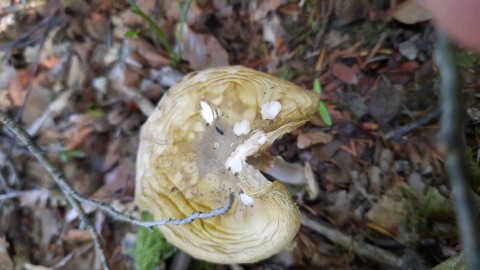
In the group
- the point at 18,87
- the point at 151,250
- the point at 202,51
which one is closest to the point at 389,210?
the point at 151,250

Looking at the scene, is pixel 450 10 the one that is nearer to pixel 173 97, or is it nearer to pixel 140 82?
pixel 173 97

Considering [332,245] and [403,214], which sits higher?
[403,214]

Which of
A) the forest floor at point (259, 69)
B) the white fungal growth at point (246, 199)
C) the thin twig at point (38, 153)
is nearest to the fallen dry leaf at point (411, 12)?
the forest floor at point (259, 69)

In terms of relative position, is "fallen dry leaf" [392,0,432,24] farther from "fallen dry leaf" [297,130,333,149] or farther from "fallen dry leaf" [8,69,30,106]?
"fallen dry leaf" [8,69,30,106]

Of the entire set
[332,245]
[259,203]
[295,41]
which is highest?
[295,41]

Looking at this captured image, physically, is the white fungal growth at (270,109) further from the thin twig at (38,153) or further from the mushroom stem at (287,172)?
the thin twig at (38,153)

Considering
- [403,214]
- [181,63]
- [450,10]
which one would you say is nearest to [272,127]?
[403,214]

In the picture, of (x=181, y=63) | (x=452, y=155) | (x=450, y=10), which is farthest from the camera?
(x=181, y=63)
